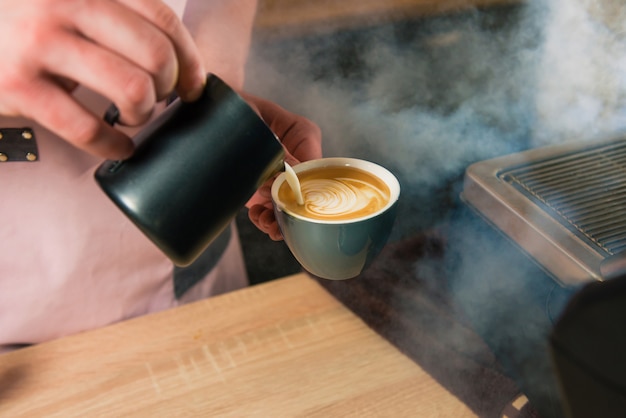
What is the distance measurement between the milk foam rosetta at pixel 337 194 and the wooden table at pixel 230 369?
30 cm

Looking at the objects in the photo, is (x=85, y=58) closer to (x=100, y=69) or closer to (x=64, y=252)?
(x=100, y=69)

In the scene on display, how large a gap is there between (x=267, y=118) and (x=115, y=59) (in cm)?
47

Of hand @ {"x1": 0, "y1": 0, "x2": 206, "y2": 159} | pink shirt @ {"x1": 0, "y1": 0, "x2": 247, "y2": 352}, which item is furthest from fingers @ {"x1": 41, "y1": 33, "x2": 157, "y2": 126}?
pink shirt @ {"x1": 0, "y1": 0, "x2": 247, "y2": 352}

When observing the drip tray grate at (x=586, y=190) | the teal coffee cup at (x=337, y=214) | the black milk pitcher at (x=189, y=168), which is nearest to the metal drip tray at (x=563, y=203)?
the drip tray grate at (x=586, y=190)

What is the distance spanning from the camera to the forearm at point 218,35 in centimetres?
117

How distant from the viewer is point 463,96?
6.03ft

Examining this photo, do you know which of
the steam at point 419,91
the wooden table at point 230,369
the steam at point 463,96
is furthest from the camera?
the steam at point 419,91

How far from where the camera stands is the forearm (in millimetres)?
1166

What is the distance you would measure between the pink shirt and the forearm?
0.11 meters

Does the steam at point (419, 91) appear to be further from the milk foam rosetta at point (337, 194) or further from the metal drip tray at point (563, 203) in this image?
the milk foam rosetta at point (337, 194)

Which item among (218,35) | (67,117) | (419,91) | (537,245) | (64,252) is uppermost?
(67,117)

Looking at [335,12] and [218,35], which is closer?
[218,35]

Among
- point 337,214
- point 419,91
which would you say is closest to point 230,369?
point 337,214

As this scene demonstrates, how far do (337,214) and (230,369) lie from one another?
1.15ft
